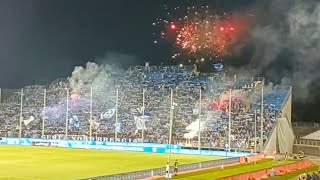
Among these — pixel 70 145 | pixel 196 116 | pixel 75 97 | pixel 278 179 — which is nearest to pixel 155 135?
pixel 196 116

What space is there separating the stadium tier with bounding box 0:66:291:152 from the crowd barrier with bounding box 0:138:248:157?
9.10 feet

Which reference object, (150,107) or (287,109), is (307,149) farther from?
(150,107)

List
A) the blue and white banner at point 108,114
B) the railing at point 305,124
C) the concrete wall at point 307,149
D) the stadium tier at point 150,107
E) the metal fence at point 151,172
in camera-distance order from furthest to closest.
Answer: the blue and white banner at point 108,114 → the railing at point 305,124 → the stadium tier at point 150,107 → the concrete wall at point 307,149 → the metal fence at point 151,172

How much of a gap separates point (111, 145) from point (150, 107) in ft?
36.3

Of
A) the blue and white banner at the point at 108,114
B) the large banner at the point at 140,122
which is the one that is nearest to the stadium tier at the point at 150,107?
the blue and white banner at the point at 108,114

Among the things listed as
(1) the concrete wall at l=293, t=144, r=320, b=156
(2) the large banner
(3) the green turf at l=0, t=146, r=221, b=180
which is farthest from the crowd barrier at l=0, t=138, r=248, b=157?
(3) the green turf at l=0, t=146, r=221, b=180

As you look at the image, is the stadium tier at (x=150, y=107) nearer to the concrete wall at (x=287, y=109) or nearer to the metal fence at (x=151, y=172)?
the concrete wall at (x=287, y=109)

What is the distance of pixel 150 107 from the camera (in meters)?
92.5

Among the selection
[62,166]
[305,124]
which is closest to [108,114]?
[305,124]

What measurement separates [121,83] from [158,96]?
10.9m

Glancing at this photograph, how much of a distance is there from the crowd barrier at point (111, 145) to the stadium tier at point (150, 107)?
277 centimetres

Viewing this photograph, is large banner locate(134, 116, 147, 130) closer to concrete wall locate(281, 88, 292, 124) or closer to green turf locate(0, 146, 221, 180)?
concrete wall locate(281, 88, 292, 124)

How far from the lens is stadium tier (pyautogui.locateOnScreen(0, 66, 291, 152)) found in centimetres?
8369

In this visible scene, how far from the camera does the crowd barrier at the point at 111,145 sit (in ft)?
256
